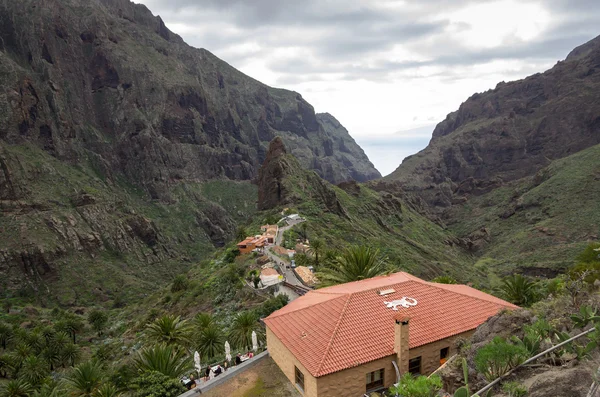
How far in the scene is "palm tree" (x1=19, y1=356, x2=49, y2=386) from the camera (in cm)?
3967

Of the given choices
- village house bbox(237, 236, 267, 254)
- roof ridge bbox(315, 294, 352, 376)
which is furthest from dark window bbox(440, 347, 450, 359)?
village house bbox(237, 236, 267, 254)

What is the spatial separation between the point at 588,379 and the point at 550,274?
294 ft

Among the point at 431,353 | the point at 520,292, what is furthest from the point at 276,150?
the point at 431,353

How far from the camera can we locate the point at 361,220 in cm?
11069

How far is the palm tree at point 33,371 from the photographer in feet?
130

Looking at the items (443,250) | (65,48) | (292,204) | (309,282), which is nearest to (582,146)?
(443,250)

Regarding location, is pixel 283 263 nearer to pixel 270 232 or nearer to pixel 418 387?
pixel 270 232

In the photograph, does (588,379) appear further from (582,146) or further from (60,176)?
(582,146)


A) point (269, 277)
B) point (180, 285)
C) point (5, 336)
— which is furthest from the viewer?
point (180, 285)

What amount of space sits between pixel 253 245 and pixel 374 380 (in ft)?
160

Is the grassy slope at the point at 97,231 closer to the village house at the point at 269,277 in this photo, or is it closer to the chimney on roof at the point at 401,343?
the village house at the point at 269,277

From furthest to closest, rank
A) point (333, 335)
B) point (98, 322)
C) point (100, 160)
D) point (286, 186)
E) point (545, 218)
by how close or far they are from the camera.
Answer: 1. point (100, 160)
2. point (545, 218)
3. point (286, 186)
4. point (98, 322)
5. point (333, 335)

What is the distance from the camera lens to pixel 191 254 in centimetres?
14362

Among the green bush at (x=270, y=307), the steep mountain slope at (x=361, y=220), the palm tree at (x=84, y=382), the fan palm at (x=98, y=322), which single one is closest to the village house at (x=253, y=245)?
the steep mountain slope at (x=361, y=220)
